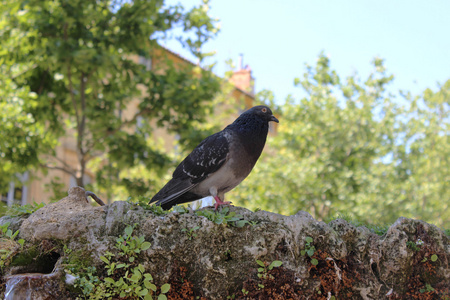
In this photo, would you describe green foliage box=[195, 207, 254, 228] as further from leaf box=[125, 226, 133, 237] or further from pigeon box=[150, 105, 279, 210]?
pigeon box=[150, 105, 279, 210]

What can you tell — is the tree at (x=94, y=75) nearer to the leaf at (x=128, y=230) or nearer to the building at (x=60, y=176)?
the building at (x=60, y=176)

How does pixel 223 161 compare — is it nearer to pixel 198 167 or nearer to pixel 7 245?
pixel 198 167

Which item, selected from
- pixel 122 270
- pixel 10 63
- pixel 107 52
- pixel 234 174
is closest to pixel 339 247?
pixel 234 174

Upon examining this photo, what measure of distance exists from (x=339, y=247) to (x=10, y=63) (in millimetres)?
7946

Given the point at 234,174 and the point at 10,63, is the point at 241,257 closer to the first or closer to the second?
the point at 234,174

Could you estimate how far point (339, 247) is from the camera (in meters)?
3.54

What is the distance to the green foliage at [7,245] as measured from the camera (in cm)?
324

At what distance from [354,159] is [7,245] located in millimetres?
16307

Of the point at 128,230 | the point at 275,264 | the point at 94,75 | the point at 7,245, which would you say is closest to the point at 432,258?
the point at 275,264

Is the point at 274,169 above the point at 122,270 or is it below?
below

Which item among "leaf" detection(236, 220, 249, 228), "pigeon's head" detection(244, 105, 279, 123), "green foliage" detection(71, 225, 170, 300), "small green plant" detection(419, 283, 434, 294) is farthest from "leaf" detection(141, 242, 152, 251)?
"small green plant" detection(419, 283, 434, 294)

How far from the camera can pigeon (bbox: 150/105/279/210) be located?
14.3 feet

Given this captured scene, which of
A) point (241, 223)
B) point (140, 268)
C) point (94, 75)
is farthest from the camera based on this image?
point (94, 75)

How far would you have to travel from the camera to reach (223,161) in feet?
14.3
